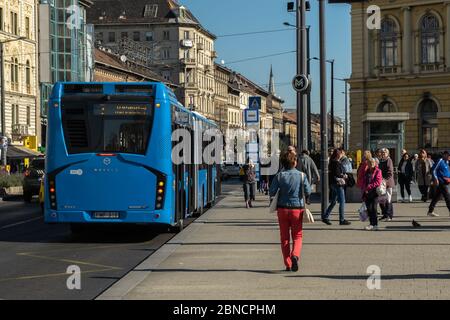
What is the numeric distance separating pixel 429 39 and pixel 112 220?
160ft

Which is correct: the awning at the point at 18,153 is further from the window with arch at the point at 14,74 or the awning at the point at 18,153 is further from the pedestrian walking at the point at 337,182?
the pedestrian walking at the point at 337,182

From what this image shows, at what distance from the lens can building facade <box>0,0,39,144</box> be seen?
7794cm

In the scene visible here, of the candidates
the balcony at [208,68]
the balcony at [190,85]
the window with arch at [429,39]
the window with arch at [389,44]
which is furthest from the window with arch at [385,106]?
the balcony at [208,68]

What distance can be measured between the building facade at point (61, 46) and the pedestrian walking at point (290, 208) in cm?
7156

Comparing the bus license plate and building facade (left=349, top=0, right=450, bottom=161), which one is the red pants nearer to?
the bus license plate

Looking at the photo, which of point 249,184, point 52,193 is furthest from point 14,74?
point 52,193

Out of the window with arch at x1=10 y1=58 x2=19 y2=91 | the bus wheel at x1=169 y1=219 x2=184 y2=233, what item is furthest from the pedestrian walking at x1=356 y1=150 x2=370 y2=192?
the window with arch at x1=10 y1=58 x2=19 y2=91

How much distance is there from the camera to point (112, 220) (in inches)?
746

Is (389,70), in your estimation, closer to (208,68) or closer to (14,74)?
(14,74)

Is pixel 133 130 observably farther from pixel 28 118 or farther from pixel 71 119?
pixel 28 118

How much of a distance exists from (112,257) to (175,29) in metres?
132

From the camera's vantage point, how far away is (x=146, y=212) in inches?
743
